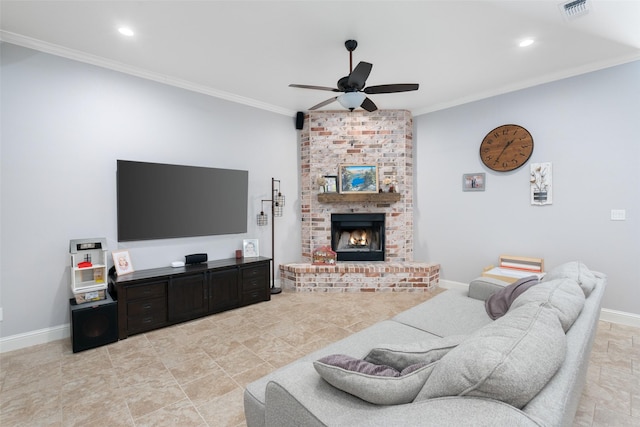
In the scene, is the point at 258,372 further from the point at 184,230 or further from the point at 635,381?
the point at 635,381

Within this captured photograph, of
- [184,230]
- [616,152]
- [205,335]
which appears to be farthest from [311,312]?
[616,152]

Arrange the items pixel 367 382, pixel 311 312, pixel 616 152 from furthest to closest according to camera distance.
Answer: pixel 311 312
pixel 616 152
pixel 367 382

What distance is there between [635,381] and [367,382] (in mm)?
2562

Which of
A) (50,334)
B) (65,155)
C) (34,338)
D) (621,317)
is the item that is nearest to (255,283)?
(50,334)

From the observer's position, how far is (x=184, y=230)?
3.78 m

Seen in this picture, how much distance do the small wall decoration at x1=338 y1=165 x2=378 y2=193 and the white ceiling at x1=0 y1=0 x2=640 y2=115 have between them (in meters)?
1.38

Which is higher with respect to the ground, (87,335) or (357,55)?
(357,55)

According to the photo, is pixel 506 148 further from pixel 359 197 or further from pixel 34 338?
pixel 34 338

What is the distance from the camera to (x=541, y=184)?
12.4ft

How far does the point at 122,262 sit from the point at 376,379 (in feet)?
10.5

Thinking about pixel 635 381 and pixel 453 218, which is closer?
→ pixel 635 381

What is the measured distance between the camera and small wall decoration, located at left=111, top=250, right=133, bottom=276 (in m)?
3.20

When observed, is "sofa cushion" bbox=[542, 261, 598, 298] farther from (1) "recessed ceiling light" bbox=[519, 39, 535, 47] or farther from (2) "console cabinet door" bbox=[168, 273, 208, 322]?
(2) "console cabinet door" bbox=[168, 273, 208, 322]

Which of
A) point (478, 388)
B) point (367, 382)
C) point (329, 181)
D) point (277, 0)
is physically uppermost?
point (277, 0)
